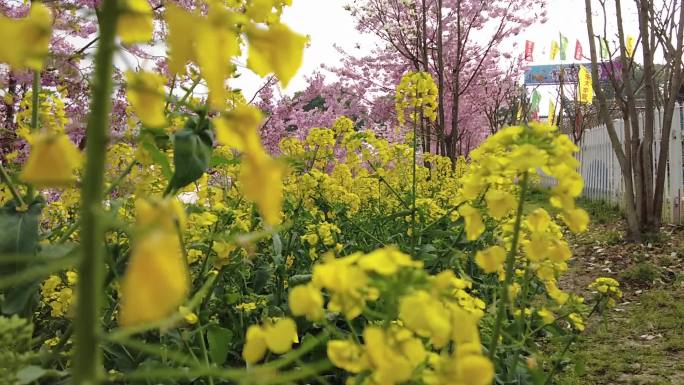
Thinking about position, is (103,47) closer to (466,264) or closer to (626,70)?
(466,264)

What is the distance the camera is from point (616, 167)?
10953 mm

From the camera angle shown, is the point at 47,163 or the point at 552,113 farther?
the point at 552,113

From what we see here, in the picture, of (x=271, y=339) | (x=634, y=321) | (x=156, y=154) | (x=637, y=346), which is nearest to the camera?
(x=271, y=339)

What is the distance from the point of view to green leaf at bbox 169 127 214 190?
1.01 metres

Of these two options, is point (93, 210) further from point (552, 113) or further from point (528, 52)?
point (552, 113)

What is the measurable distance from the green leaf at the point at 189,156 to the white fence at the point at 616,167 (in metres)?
4.98

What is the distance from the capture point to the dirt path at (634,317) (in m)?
3.23

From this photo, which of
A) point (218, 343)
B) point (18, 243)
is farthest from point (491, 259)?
point (218, 343)

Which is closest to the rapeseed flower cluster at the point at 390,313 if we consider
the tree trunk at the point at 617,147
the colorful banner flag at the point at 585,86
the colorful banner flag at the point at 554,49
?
the tree trunk at the point at 617,147

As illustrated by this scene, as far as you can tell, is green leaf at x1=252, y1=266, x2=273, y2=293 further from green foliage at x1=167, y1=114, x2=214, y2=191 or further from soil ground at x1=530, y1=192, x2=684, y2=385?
green foliage at x1=167, y1=114, x2=214, y2=191

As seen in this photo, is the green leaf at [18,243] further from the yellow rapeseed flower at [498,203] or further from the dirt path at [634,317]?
the dirt path at [634,317]

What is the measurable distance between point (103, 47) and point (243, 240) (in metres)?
0.17

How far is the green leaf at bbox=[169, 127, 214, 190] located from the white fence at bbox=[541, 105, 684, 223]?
498 centimetres

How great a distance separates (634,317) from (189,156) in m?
4.02
